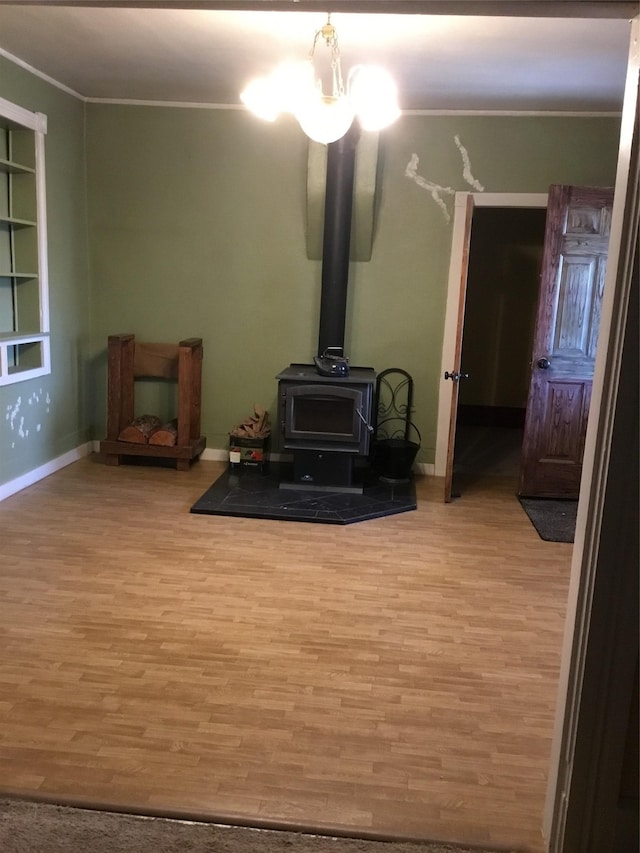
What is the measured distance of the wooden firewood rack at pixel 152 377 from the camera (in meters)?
4.68

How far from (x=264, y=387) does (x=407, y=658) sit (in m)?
2.90

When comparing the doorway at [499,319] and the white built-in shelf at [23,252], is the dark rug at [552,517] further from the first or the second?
the white built-in shelf at [23,252]

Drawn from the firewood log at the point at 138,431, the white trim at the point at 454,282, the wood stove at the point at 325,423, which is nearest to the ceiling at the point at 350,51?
the white trim at the point at 454,282

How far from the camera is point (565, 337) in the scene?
14.1 ft

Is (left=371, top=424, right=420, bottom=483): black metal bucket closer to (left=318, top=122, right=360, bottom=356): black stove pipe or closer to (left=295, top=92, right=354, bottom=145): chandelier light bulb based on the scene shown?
(left=318, top=122, right=360, bottom=356): black stove pipe

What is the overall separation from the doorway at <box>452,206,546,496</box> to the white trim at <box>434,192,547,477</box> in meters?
1.62

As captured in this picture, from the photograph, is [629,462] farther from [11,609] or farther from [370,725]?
[11,609]

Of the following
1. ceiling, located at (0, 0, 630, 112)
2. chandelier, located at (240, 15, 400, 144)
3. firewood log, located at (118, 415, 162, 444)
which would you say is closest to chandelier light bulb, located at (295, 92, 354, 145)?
chandelier, located at (240, 15, 400, 144)

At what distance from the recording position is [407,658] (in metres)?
2.45

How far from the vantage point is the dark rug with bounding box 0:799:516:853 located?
1575 mm

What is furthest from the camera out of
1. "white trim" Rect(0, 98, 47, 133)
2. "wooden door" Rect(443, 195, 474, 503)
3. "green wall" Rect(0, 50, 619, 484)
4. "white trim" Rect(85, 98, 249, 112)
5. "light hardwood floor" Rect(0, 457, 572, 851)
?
"white trim" Rect(85, 98, 249, 112)

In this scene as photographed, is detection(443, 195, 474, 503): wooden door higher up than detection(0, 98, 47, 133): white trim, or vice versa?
detection(0, 98, 47, 133): white trim

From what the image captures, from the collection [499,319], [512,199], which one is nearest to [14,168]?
[512,199]

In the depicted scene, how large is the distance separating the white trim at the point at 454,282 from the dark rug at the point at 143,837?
310 cm
